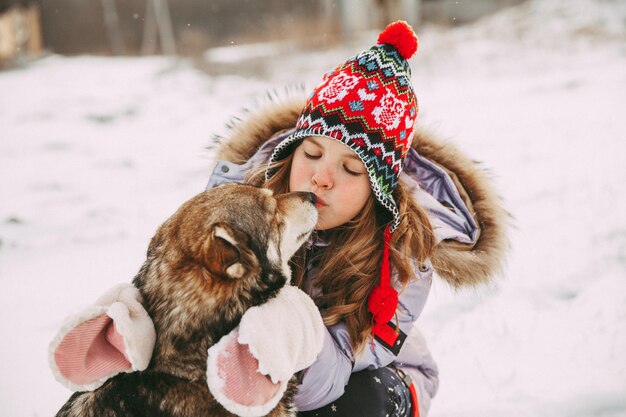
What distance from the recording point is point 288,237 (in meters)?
1.88

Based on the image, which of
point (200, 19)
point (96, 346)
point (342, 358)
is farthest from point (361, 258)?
point (200, 19)

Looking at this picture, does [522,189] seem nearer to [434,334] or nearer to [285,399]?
[434,334]

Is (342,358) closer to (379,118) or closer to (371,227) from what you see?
(371,227)

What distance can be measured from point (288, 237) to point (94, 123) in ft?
23.7

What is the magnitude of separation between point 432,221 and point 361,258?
0.38m

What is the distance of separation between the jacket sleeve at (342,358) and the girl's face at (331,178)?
46cm

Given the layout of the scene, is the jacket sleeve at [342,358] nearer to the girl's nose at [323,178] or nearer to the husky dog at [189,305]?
the husky dog at [189,305]

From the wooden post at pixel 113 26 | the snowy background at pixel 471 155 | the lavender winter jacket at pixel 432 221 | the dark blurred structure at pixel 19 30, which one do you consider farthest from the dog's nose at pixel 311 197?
the wooden post at pixel 113 26

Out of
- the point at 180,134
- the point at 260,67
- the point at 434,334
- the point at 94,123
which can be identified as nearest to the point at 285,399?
the point at 434,334

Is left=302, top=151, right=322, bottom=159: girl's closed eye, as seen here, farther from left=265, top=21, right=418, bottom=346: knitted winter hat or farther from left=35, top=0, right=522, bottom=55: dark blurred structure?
left=35, top=0, right=522, bottom=55: dark blurred structure

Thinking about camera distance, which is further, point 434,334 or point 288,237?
point 434,334

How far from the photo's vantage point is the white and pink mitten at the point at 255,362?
1322 mm

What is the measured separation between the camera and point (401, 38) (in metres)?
2.12

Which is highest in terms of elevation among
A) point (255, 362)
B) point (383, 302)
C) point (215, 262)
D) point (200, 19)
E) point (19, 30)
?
point (215, 262)
